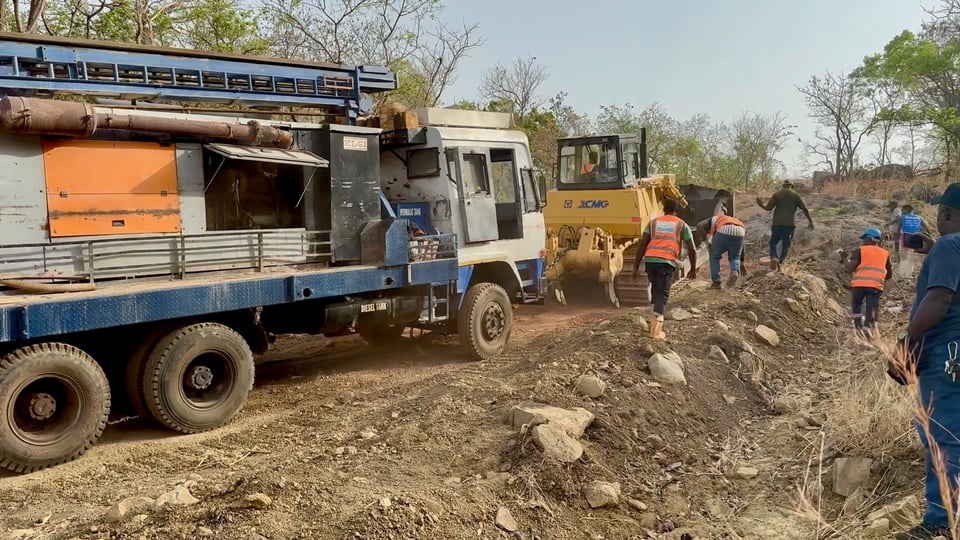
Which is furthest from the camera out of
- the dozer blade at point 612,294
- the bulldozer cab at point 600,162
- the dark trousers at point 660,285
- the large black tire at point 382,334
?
the bulldozer cab at point 600,162


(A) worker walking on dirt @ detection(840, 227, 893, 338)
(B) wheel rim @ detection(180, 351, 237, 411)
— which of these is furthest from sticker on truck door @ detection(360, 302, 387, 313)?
(A) worker walking on dirt @ detection(840, 227, 893, 338)

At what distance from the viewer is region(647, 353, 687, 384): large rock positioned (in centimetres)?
620

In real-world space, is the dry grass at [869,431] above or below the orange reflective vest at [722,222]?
below

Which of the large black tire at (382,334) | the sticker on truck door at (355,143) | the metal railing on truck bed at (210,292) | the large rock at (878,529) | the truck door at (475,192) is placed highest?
the sticker on truck door at (355,143)

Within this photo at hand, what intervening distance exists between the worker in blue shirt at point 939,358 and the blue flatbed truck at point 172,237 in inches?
188

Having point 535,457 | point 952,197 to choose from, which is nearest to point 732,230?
point 952,197

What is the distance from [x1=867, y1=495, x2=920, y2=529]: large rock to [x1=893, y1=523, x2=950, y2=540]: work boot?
0.20 m

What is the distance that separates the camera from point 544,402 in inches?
212

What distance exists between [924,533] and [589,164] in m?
9.56

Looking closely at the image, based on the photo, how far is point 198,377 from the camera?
5.70 meters

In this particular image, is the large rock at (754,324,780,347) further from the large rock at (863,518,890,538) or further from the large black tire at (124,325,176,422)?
the large black tire at (124,325,176,422)

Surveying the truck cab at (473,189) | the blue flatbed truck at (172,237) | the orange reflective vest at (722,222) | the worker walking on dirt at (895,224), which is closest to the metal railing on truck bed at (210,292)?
the blue flatbed truck at (172,237)

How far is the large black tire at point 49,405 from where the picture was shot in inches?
184

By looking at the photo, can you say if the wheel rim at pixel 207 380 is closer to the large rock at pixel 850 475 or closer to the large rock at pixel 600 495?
the large rock at pixel 600 495
